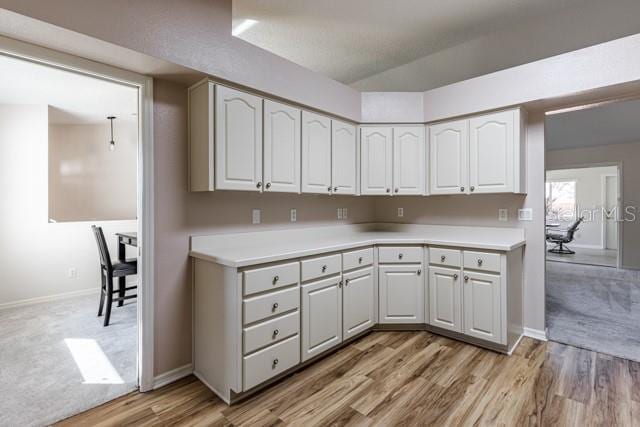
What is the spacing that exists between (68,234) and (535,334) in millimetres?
5412

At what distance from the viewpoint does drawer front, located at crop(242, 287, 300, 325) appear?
1.94 meters

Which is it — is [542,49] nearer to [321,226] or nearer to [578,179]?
[321,226]

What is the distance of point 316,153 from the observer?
2852mm

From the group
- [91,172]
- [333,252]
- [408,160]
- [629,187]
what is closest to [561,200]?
[629,187]

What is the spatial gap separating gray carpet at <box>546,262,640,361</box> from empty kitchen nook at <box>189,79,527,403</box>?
58cm

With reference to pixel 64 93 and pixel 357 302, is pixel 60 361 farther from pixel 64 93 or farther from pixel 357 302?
pixel 64 93

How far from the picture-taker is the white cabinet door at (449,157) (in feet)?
9.95

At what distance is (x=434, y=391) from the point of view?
207 cm

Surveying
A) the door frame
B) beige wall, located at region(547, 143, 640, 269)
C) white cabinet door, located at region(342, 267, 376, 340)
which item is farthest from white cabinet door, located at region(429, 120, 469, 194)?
beige wall, located at region(547, 143, 640, 269)

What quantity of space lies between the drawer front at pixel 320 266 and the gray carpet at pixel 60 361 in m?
1.37

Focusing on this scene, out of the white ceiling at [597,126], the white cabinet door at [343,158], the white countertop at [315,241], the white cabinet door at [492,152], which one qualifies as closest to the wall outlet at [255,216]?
the white countertop at [315,241]

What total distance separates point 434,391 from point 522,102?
237 cm

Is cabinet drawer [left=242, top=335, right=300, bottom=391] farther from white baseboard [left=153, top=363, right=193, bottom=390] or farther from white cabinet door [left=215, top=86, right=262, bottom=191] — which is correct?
white cabinet door [left=215, top=86, right=262, bottom=191]

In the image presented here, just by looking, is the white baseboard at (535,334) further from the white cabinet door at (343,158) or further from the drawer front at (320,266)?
the white cabinet door at (343,158)
